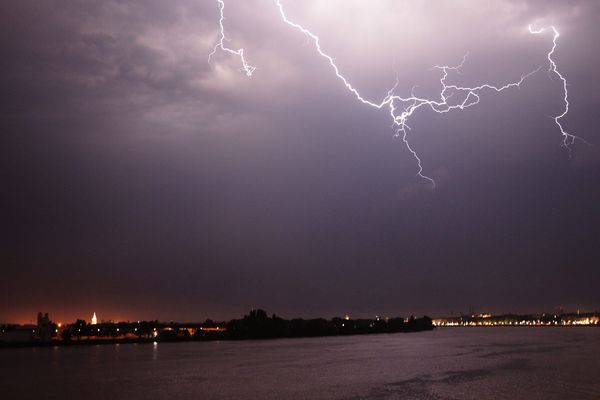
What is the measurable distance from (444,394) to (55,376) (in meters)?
27.5

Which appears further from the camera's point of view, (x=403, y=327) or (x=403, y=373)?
(x=403, y=327)

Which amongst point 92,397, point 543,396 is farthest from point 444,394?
point 92,397

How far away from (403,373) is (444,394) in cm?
1045

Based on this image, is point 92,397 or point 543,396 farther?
point 92,397

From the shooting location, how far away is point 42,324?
109 metres

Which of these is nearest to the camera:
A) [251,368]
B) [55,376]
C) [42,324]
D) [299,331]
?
[55,376]

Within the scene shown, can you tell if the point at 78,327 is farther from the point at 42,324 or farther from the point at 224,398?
the point at 224,398

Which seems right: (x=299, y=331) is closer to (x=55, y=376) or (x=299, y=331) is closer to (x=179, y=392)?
(x=55, y=376)

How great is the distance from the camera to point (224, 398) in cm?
2823

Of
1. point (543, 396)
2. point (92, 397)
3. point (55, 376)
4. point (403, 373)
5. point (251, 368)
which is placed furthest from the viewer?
point (251, 368)

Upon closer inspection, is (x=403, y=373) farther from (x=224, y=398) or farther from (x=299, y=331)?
(x=299, y=331)

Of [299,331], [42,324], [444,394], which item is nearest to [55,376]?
[444,394]

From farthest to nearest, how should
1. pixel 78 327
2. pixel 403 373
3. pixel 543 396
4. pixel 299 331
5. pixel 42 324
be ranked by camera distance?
pixel 299 331, pixel 78 327, pixel 42 324, pixel 403 373, pixel 543 396

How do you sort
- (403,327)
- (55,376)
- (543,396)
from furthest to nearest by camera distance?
(403,327) → (55,376) → (543,396)
